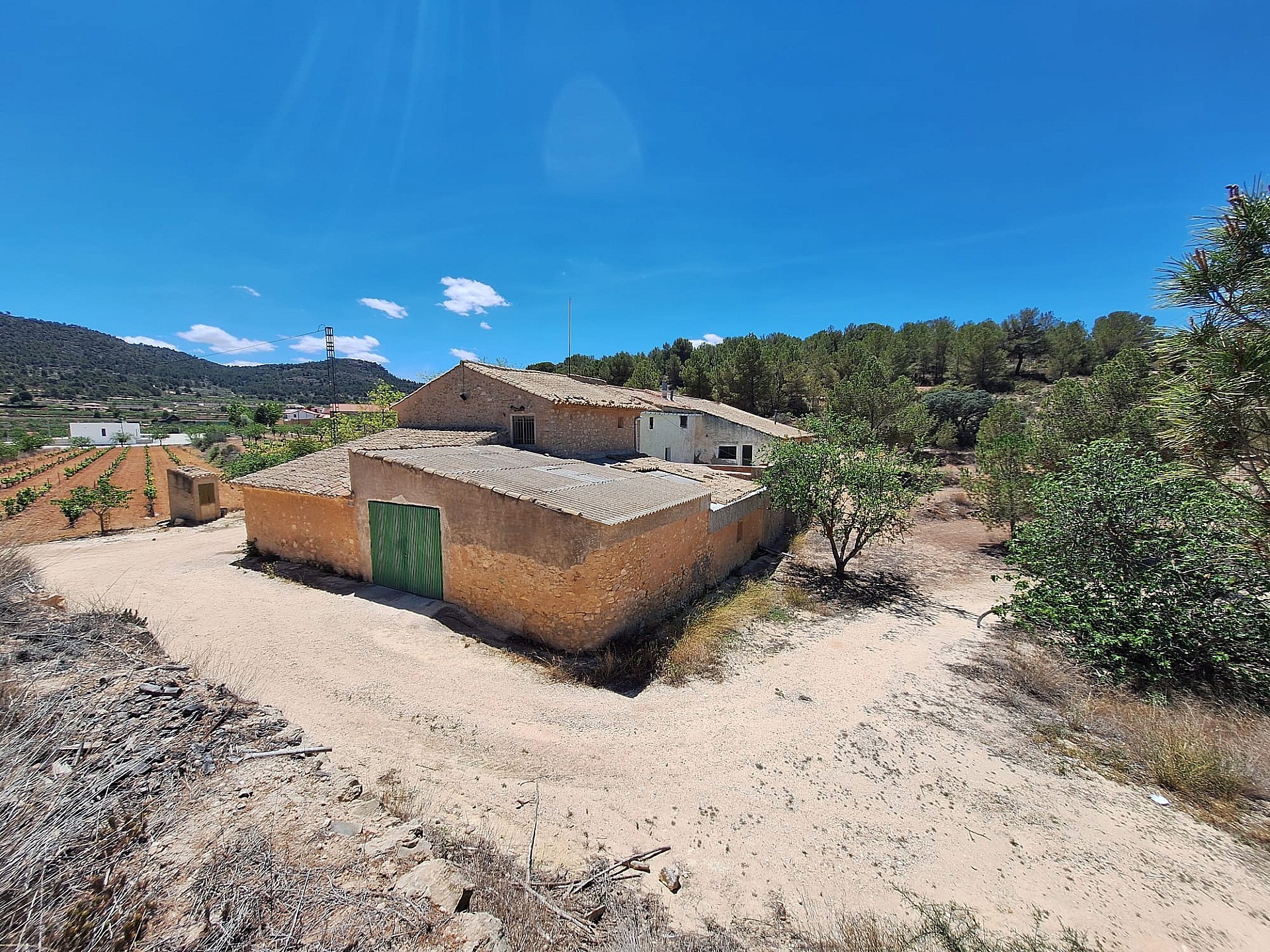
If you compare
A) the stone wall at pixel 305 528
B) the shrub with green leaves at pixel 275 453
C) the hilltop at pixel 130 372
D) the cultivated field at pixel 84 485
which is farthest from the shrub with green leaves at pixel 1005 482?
the hilltop at pixel 130 372

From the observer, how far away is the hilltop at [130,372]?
103062mm

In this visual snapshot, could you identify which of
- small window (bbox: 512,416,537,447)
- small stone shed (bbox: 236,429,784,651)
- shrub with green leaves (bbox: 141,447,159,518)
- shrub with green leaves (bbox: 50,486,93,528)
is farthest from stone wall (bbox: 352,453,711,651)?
shrub with green leaves (bbox: 141,447,159,518)

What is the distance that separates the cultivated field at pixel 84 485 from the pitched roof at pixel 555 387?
1115 cm

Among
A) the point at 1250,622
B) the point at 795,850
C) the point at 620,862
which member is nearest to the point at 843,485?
the point at 1250,622

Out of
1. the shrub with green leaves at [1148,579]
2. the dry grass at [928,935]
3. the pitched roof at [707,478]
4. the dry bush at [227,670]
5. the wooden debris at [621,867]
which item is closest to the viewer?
the dry grass at [928,935]

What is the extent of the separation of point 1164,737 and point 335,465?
684 inches

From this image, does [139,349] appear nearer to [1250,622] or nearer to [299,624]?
[299,624]

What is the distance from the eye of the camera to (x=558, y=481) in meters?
10.2

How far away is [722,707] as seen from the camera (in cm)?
726

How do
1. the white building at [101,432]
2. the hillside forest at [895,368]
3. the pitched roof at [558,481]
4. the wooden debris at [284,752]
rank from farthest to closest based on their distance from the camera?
the white building at [101,432] < the hillside forest at [895,368] < the pitched roof at [558,481] < the wooden debris at [284,752]

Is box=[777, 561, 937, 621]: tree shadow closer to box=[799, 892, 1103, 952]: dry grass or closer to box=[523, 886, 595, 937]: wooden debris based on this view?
box=[799, 892, 1103, 952]: dry grass

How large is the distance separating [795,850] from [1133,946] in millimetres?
2658

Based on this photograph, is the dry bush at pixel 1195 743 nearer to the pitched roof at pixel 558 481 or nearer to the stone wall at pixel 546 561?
the stone wall at pixel 546 561

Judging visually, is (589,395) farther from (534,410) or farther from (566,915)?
(566,915)
